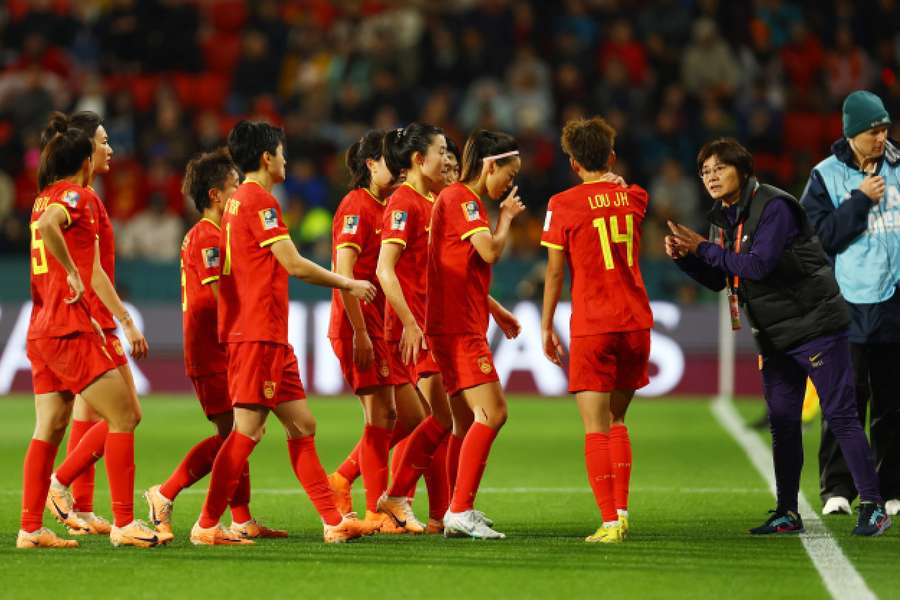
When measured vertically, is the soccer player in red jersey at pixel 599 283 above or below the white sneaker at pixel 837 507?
above

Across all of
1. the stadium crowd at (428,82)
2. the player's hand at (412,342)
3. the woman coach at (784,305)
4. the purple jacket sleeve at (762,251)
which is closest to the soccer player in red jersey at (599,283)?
the woman coach at (784,305)

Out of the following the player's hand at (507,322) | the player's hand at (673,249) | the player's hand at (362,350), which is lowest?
the player's hand at (362,350)

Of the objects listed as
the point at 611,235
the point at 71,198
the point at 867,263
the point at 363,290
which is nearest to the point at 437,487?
the point at 363,290

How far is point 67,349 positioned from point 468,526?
2.03m

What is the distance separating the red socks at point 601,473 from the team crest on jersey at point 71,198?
2.61 metres

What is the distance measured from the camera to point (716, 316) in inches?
647

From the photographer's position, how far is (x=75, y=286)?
6977mm

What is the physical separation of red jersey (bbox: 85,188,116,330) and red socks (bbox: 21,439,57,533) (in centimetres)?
69

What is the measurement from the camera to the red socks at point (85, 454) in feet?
25.2

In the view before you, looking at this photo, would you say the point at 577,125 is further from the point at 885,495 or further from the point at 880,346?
the point at 885,495

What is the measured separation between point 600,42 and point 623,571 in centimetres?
1495

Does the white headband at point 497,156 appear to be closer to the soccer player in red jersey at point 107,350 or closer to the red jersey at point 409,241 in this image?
the red jersey at point 409,241

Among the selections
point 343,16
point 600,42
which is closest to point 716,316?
point 600,42

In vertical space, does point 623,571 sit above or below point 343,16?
below
